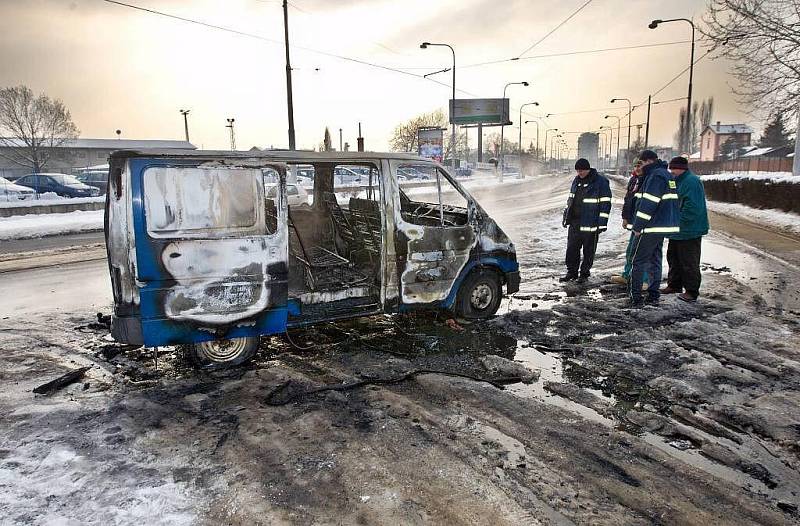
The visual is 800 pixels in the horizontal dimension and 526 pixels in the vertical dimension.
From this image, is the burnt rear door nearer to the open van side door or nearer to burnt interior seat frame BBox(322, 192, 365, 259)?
the open van side door

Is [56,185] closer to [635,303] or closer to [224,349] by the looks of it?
[224,349]

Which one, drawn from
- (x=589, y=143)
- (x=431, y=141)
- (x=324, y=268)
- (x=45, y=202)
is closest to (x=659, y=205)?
(x=324, y=268)

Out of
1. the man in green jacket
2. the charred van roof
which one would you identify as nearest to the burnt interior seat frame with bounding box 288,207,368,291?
the charred van roof

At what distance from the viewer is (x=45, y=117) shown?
120ft

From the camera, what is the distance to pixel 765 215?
1698 centimetres

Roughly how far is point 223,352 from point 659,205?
5542 millimetres

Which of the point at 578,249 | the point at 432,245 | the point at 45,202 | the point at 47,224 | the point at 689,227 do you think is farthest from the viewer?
the point at 45,202

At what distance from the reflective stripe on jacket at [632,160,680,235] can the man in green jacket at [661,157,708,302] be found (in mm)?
217

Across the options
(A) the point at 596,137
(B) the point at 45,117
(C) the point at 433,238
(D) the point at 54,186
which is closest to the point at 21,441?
(C) the point at 433,238

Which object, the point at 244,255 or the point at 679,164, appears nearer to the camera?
the point at 244,255

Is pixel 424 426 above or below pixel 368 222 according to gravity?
below

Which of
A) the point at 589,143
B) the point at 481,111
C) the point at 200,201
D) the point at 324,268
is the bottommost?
the point at 324,268

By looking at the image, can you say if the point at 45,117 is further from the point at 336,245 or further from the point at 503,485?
the point at 503,485

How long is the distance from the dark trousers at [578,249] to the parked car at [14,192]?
2719 cm
